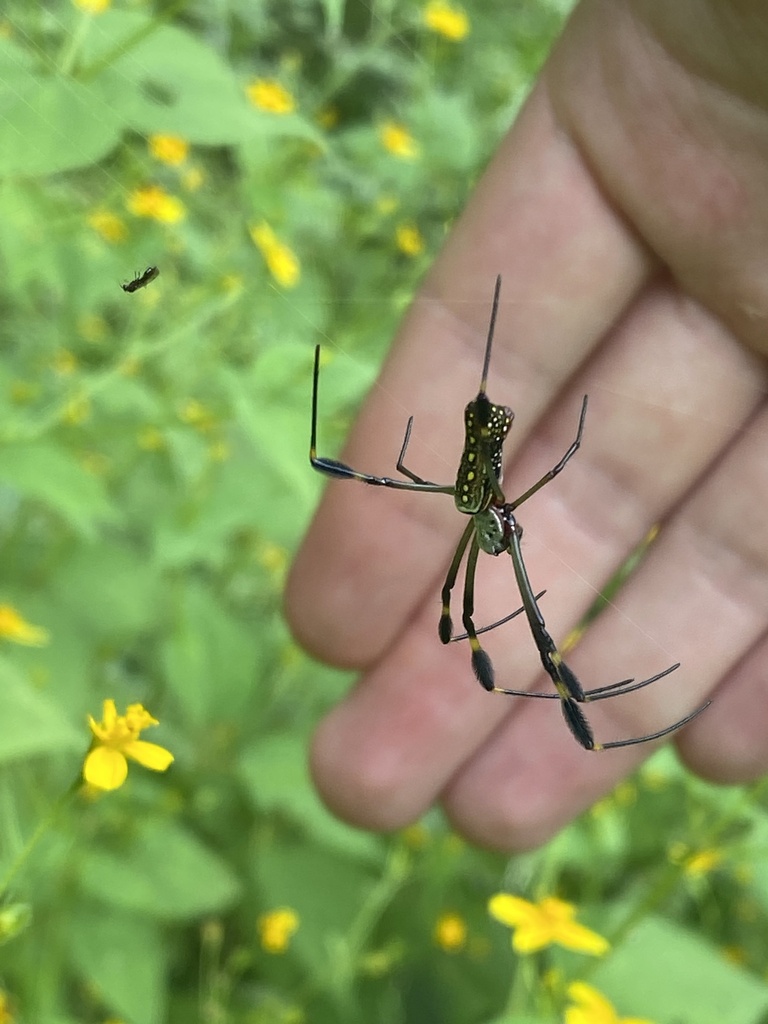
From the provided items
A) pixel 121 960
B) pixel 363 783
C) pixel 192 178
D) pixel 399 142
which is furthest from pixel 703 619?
pixel 399 142

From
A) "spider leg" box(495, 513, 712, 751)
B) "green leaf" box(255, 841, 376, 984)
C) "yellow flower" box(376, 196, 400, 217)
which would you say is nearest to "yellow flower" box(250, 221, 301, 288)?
"yellow flower" box(376, 196, 400, 217)

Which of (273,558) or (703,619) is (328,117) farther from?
(703,619)

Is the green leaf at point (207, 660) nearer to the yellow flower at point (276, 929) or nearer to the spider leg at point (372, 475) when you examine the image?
the yellow flower at point (276, 929)

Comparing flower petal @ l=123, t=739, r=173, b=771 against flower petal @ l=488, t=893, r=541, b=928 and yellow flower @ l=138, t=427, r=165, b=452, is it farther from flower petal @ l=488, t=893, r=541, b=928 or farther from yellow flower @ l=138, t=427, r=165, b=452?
yellow flower @ l=138, t=427, r=165, b=452

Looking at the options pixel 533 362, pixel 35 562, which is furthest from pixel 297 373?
pixel 35 562

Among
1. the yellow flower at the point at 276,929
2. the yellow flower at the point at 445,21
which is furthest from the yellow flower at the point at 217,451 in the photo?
the yellow flower at the point at 445,21

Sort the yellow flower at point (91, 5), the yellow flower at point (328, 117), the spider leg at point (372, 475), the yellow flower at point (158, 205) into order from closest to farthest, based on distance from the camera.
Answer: the yellow flower at point (91, 5)
the spider leg at point (372, 475)
the yellow flower at point (158, 205)
the yellow flower at point (328, 117)
